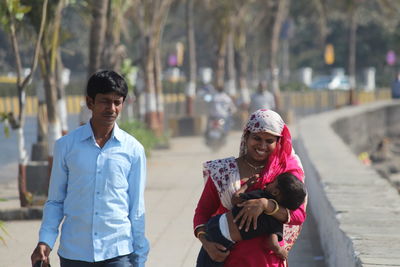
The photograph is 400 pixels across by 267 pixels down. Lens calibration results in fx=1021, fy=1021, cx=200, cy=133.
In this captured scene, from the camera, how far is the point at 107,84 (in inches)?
195

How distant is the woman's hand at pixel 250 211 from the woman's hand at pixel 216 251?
0.55 feet

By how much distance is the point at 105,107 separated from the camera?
4.98 metres

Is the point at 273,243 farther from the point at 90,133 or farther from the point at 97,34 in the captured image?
the point at 97,34

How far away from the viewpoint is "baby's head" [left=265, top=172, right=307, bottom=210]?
4.72 meters

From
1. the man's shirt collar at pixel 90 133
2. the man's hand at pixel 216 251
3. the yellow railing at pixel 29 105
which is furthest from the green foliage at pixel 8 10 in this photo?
the yellow railing at pixel 29 105

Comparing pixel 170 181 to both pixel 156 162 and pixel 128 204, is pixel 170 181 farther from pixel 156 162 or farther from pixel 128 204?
pixel 128 204

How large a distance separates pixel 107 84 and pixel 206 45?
70.5m

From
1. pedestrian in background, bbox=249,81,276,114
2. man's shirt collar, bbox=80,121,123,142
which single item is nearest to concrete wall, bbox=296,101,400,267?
man's shirt collar, bbox=80,121,123,142

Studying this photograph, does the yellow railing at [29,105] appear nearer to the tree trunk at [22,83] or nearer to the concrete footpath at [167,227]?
the concrete footpath at [167,227]


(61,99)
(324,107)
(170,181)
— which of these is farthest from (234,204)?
(324,107)

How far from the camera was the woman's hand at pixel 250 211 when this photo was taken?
4.74 meters

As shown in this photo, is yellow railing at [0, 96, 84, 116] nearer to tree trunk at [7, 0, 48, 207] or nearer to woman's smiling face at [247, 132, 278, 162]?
tree trunk at [7, 0, 48, 207]

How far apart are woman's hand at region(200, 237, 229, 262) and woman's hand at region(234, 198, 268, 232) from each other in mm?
168

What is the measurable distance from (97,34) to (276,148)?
10002mm
